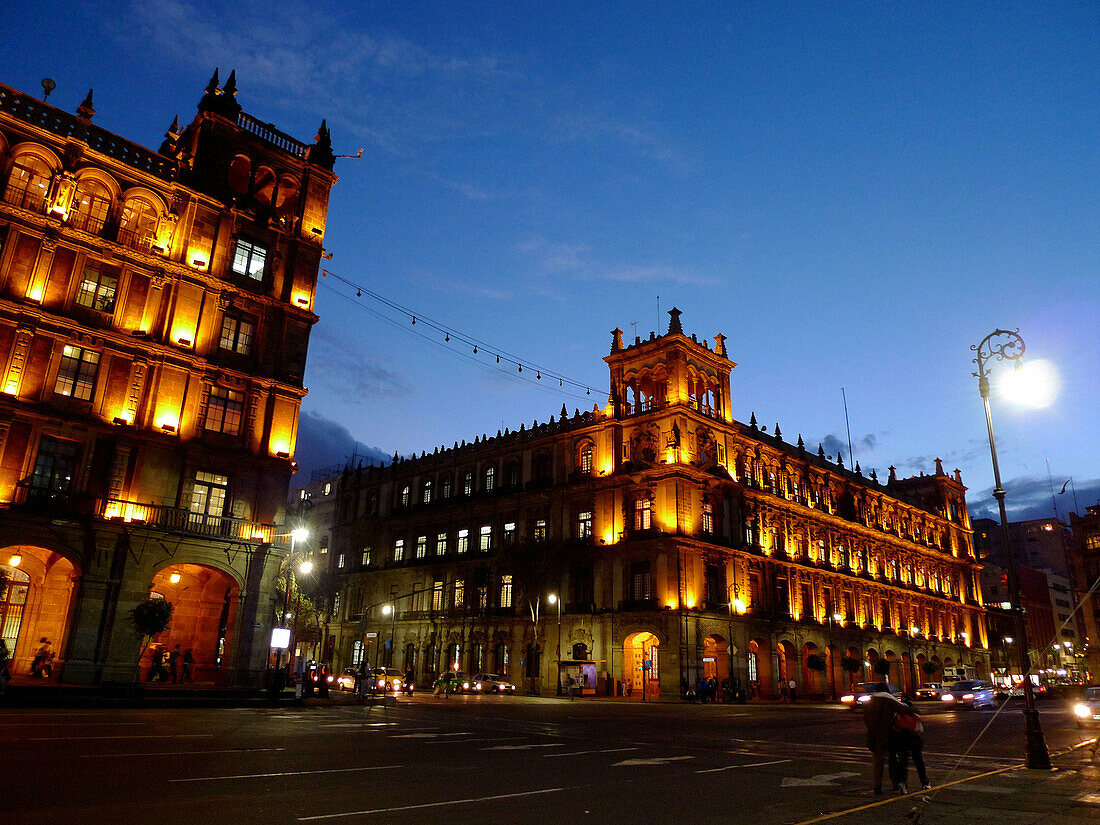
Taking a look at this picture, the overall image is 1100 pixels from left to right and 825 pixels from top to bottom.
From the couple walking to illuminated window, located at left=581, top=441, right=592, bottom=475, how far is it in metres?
47.8

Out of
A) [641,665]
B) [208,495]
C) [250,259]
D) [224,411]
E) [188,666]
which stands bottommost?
[188,666]

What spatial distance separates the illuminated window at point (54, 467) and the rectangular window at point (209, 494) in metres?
4.64

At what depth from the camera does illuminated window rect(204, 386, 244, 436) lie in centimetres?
3366

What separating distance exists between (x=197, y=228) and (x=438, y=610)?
40.2 metres

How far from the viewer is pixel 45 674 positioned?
2789cm

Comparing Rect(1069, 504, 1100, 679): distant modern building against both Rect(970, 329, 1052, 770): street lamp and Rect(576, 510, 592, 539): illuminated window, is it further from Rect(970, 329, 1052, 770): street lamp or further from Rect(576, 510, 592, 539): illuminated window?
Rect(970, 329, 1052, 770): street lamp

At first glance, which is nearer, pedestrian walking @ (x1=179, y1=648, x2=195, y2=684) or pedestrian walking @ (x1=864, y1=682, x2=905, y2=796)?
pedestrian walking @ (x1=864, y1=682, x2=905, y2=796)

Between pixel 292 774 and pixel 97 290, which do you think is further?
pixel 97 290

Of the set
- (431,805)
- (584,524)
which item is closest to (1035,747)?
(431,805)

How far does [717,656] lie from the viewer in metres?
53.7

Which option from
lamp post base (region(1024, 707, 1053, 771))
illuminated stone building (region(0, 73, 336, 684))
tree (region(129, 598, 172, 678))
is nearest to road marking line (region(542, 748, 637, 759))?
lamp post base (region(1024, 707, 1053, 771))

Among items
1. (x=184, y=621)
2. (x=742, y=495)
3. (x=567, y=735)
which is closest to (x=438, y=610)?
(x=742, y=495)

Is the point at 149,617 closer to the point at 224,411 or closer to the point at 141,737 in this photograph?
the point at 224,411

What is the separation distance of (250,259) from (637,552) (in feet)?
106
